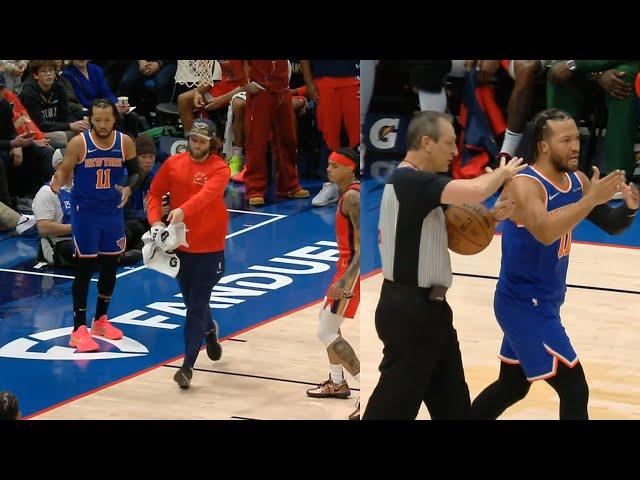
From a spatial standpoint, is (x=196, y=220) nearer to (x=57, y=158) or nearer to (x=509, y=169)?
(x=509, y=169)

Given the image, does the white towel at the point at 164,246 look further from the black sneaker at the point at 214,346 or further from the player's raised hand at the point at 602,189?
the player's raised hand at the point at 602,189

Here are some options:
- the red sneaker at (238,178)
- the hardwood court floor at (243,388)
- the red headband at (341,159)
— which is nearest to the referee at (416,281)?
the red headband at (341,159)

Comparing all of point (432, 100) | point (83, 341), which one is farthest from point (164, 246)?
point (432, 100)

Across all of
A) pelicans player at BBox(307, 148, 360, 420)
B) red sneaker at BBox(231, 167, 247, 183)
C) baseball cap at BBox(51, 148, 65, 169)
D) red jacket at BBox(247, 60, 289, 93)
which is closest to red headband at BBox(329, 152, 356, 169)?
pelicans player at BBox(307, 148, 360, 420)

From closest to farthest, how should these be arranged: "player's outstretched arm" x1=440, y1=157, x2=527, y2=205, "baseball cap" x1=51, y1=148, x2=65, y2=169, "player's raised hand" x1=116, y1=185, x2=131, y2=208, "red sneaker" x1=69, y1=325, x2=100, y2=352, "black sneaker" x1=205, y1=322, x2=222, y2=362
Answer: "player's outstretched arm" x1=440, y1=157, x2=527, y2=205 < "black sneaker" x1=205, y1=322, x2=222, y2=362 < "red sneaker" x1=69, y1=325, x2=100, y2=352 < "player's raised hand" x1=116, y1=185, x2=131, y2=208 < "baseball cap" x1=51, y1=148, x2=65, y2=169

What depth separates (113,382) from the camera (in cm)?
848

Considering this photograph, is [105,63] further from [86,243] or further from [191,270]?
[191,270]

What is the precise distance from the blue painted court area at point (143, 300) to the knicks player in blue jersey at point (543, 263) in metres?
3.07

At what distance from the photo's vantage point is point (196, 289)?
8.38m

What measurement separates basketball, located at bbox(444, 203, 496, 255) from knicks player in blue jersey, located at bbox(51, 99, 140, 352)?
356 cm

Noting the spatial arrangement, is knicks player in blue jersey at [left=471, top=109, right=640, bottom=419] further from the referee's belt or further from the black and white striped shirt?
the referee's belt

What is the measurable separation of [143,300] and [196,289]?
1935 millimetres

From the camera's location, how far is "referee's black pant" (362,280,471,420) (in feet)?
19.8

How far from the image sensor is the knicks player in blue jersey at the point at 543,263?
631cm
